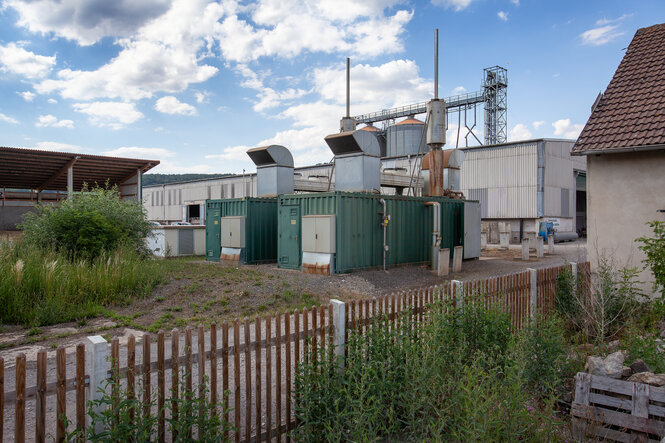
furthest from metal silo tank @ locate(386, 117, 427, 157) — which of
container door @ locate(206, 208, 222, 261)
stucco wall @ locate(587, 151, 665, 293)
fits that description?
stucco wall @ locate(587, 151, 665, 293)

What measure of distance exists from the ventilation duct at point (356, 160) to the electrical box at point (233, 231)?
13.5 feet

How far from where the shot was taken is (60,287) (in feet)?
30.8

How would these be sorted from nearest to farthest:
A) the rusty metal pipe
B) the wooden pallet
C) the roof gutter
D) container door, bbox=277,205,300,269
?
1. the wooden pallet
2. the roof gutter
3. container door, bbox=277,205,300,269
4. the rusty metal pipe

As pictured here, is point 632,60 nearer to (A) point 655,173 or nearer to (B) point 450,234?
(A) point 655,173

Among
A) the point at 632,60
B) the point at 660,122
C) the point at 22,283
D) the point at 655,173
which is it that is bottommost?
the point at 22,283

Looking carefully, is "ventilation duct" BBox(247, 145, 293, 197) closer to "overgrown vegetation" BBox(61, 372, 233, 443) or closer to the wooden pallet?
the wooden pallet

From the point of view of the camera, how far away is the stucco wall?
9195 mm

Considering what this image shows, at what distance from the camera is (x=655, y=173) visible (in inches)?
361

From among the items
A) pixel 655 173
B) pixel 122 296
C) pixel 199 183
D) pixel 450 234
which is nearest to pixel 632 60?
pixel 655 173

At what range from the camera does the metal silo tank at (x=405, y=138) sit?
39469 mm

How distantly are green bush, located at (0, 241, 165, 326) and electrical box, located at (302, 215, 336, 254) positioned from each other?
15.5ft

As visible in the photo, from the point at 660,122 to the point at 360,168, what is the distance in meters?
8.75

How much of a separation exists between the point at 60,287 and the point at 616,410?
9.80 m

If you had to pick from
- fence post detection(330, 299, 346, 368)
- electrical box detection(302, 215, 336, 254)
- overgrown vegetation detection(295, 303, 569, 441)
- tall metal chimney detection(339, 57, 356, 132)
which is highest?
tall metal chimney detection(339, 57, 356, 132)
